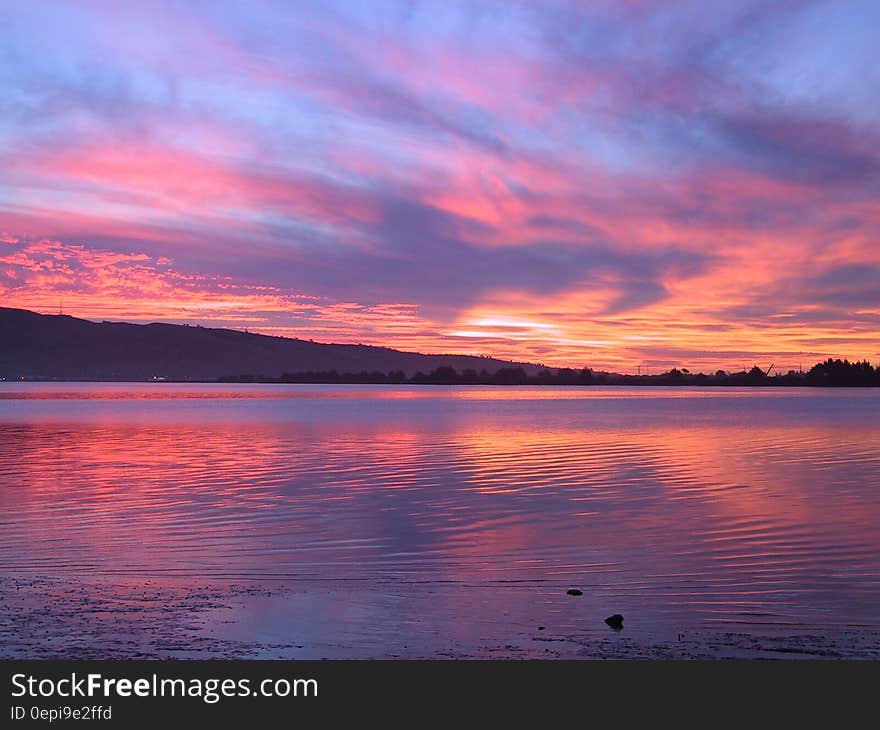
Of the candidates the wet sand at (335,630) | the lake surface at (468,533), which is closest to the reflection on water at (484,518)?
the lake surface at (468,533)

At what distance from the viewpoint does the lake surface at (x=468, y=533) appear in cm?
1202

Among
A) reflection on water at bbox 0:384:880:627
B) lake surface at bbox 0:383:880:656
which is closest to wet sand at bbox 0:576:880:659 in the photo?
lake surface at bbox 0:383:880:656

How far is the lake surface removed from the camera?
12.0m

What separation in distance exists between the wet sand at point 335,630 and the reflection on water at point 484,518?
112 centimetres

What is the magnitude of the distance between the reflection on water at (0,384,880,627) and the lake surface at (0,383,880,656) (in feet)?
0.28

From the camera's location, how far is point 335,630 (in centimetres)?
1083

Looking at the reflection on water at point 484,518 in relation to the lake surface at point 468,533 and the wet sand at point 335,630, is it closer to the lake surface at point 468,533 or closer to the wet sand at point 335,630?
the lake surface at point 468,533

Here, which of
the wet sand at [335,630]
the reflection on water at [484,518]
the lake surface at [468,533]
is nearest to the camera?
the wet sand at [335,630]

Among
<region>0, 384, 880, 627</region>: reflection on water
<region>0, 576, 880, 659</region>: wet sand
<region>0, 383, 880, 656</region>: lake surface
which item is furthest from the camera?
<region>0, 384, 880, 627</region>: reflection on water

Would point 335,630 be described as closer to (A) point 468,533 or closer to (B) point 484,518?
(A) point 468,533

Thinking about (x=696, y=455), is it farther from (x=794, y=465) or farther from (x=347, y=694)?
(x=347, y=694)

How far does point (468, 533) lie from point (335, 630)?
830 cm

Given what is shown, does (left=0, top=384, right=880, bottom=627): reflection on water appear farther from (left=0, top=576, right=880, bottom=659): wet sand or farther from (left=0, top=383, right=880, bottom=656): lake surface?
(left=0, top=576, right=880, bottom=659): wet sand

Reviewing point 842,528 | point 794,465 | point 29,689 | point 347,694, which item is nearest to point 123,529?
point 29,689
